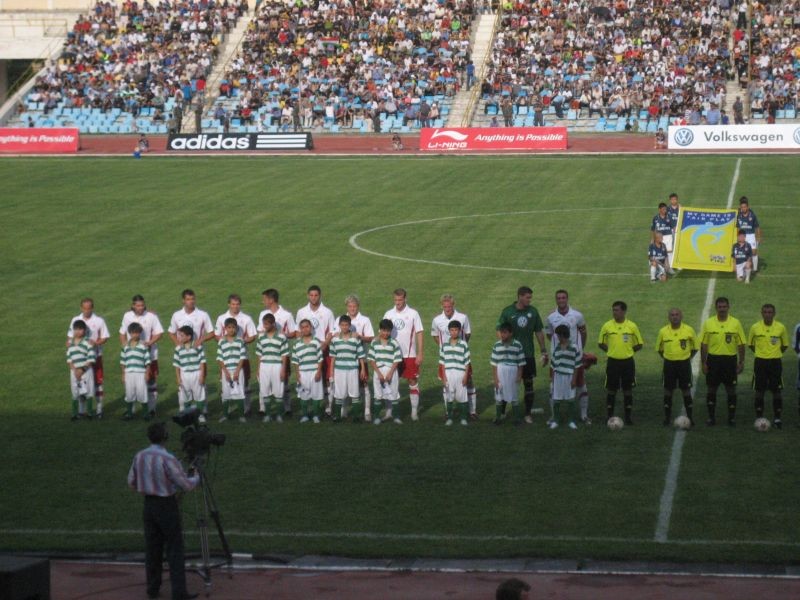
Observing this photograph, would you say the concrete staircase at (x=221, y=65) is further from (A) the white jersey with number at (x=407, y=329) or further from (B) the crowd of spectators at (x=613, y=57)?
(A) the white jersey with number at (x=407, y=329)

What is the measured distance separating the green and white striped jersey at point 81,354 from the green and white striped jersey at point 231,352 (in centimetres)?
190

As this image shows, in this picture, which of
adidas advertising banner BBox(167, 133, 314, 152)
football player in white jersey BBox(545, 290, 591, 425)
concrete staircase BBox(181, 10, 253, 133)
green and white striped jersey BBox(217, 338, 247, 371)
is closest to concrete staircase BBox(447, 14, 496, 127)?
adidas advertising banner BBox(167, 133, 314, 152)

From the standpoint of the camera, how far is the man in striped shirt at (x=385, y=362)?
19.4 metres

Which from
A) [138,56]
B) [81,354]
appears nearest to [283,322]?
[81,354]

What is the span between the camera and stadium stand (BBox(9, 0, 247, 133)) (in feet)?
223

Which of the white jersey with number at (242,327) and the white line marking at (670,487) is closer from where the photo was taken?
the white line marking at (670,487)

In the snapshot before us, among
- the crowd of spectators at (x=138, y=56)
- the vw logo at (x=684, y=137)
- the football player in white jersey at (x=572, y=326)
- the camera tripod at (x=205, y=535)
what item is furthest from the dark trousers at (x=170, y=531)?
the crowd of spectators at (x=138, y=56)

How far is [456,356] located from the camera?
19.2m

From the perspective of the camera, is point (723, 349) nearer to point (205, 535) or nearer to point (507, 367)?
point (507, 367)

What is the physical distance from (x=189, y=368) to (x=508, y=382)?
4.45 meters

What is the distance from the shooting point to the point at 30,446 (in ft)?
61.1

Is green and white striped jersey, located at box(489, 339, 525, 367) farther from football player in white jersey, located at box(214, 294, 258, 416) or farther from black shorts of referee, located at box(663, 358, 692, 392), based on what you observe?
football player in white jersey, located at box(214, 294, 258, 416)

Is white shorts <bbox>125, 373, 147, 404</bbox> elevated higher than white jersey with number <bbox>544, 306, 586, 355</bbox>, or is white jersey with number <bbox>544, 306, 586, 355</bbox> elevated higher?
white jersey with number <bbox>544, 306, 586, 355</bbox>

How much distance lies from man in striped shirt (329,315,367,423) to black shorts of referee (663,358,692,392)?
163 inches
